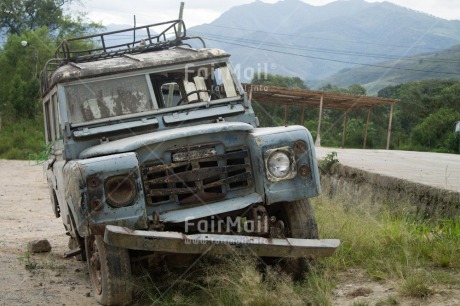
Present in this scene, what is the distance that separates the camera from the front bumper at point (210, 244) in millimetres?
4344

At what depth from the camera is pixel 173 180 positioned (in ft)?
15.7

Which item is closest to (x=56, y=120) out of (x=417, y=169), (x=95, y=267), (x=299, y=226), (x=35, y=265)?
(x=35, y=265)

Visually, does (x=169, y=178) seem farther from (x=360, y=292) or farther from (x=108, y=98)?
(x=360, y=292)

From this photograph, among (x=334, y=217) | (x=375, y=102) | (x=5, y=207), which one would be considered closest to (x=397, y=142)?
(x=375, y=102)

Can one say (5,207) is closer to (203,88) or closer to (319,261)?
(203,88)

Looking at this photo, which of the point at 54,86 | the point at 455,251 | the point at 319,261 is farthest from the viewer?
the point at 54,86

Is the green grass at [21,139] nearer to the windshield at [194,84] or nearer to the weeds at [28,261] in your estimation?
the weeds at [28,261]

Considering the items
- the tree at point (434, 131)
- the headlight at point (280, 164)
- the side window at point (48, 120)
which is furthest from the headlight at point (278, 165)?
the tree at point (434, 131)

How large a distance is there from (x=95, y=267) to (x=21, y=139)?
24.9 metres

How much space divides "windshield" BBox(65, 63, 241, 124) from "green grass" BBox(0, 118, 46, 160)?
21.4 metres

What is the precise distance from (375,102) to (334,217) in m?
20.5

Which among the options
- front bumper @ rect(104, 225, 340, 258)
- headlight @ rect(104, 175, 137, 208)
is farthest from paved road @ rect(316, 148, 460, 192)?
headlight @ rect(104, 175, 137, 208)

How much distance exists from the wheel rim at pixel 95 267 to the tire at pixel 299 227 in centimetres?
141

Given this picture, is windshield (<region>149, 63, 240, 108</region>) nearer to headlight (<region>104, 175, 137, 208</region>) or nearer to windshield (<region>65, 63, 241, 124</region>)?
windshield (<region>65, 63, 241, 124</region>)
